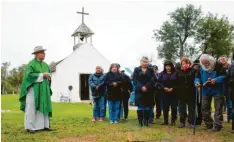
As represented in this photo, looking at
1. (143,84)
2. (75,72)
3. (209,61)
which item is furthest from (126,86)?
(75,72)

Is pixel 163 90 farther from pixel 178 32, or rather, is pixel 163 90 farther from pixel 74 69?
pixel 178 32

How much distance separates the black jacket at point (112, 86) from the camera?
A: 844 centimetres

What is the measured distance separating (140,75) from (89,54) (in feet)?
51.1

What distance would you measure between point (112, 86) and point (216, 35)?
27001 millimetres

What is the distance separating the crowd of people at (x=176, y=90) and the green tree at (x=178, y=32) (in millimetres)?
24031

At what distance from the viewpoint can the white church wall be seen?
2233 centimetres

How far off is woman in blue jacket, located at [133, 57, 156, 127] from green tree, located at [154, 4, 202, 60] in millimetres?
25023

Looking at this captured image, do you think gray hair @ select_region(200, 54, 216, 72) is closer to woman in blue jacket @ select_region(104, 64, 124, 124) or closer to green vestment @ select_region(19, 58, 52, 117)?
woman in blue jacket @ select_region(104, 64, 124, 124)

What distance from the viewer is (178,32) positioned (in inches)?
1344

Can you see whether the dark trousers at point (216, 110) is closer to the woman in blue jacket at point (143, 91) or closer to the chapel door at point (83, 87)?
the woman in blue jacket at point (143, 91)

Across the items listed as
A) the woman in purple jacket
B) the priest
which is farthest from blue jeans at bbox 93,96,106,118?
the priest

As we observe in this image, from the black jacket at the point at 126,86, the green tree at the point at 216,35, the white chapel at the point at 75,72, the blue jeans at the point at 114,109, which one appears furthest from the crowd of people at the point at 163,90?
the green tree at the point at 216,35

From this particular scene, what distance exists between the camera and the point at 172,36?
34406mm

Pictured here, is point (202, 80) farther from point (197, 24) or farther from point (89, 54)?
point (197, 24)
